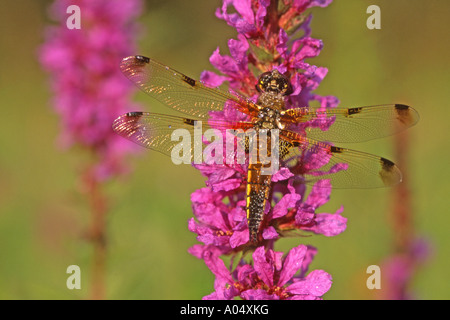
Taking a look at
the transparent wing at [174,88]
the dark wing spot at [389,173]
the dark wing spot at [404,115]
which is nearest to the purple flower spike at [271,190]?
the transparent wing at [174,88]

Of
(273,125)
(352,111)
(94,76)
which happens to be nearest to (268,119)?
(273,125)

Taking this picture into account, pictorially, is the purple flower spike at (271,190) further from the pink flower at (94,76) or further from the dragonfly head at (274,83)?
the pink flower at (94,76)

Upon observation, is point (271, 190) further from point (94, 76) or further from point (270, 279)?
point (94, 76)

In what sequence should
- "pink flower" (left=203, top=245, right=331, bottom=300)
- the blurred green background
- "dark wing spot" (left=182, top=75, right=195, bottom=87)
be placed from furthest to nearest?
the blurred green background
"dark wing spot" (left=182, top=75, right=195, bottom=87)
"pink flower" (left=203, top=245, right=331, bottom=300)

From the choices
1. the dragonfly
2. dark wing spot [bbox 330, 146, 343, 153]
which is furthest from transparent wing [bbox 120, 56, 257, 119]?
dark wing spot [bbox 330, 146, 343, 153]

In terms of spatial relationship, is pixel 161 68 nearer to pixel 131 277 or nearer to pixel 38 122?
pixel 131 277

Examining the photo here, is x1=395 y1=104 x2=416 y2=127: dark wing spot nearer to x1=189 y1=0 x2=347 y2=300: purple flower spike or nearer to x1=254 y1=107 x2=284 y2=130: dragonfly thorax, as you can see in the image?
x1=189 y1=0 x2=347 y2=300: purple flower spike
